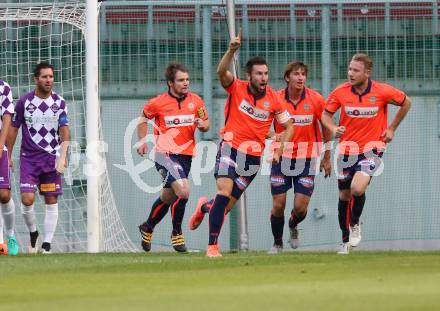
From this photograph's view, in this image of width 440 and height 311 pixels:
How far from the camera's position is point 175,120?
13750 millimetres

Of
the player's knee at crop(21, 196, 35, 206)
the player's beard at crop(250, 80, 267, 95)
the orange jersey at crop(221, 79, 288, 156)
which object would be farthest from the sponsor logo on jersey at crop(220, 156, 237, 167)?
the player's knee at crop(21, 196, 35, 206)

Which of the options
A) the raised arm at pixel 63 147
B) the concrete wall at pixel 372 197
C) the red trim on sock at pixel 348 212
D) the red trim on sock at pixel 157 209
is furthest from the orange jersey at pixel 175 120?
the concrete wall at pixel 372 197

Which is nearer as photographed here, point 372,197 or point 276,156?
point 276,156

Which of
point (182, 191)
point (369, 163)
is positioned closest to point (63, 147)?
point (182, 191)

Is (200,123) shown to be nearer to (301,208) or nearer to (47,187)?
(301,208)

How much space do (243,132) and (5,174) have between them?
2664mm

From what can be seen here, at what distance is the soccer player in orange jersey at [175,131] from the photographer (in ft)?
44.7

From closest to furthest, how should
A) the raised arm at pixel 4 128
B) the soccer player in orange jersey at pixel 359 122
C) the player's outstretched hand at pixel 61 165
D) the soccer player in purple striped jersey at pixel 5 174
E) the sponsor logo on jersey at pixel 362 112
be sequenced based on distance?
the soccer player in orange jersey at pixel 359 122, the sponsor logo on jersey at pixel 362 112, the raised arm at pixel 4 128, the soccer player in purple striped jersey at pixel 5 174, the player's outstretched hand at pixel 61 165

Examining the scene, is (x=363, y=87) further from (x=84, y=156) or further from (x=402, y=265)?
(x=84, y=156)

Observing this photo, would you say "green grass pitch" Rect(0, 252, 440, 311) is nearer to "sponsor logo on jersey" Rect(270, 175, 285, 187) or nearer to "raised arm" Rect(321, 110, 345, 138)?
"raised arm" Rect(321, 110, 345, 138)

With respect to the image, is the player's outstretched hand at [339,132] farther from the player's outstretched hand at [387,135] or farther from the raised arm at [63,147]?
the raised arm at [63,147]

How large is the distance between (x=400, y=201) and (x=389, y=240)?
553 millimetres

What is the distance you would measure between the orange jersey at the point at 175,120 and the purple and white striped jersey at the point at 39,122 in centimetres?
96

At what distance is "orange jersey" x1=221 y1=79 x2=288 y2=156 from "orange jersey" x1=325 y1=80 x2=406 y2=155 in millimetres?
660
